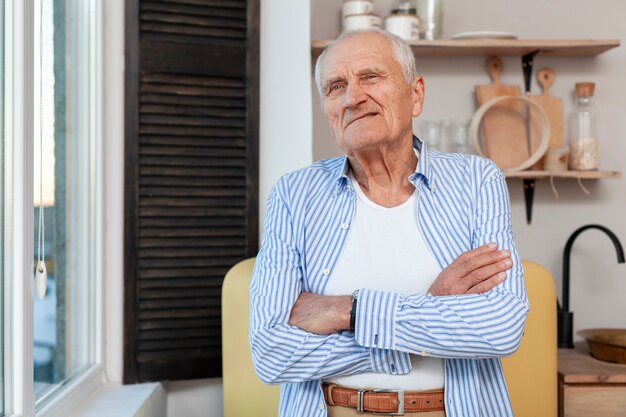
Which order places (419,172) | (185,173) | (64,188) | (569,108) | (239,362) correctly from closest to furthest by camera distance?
(419,172), (64,188), (239,362), (185,173), (569,108)

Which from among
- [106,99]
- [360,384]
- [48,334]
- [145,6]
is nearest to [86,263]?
[48,334]

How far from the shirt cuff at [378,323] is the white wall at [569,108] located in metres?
1.46

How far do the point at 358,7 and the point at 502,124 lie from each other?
0.69 meters

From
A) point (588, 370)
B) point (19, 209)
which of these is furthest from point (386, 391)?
point (588, 370)

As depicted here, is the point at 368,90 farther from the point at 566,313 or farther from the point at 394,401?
the point at 566,313

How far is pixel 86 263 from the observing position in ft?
6.98

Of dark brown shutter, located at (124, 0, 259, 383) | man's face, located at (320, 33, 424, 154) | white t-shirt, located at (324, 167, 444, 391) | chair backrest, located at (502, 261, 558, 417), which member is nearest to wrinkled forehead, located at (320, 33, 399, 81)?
man's face, located at (320, 33, 424, 154)

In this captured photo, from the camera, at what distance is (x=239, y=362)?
209 cm

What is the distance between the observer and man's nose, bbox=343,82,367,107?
5.11 ft

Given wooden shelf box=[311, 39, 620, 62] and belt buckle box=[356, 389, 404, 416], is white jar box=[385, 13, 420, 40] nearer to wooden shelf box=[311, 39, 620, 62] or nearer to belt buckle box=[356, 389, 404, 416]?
wooden shelf box=[311, 39, 620, 62]

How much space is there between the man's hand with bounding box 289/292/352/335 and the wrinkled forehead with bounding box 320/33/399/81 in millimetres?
485

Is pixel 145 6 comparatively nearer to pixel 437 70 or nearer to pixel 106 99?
pixel 106 99

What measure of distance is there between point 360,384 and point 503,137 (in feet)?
4.77

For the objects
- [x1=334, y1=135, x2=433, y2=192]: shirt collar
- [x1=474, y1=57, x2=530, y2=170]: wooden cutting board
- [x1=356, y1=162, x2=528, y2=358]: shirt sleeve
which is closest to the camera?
[x1=356, y1=162, x2=528, y2=358]: shirt sleeve
